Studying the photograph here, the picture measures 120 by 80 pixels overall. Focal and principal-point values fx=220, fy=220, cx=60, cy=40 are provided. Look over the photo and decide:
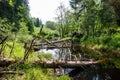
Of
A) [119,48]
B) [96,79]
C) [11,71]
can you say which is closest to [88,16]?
[119,48]

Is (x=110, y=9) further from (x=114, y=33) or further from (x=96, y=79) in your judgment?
(x=96, y=79)

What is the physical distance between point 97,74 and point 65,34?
51.4m

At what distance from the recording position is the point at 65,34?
67562mm

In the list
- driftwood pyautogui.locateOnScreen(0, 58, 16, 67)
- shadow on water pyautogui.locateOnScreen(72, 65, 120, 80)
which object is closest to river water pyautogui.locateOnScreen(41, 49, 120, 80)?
shadow on water pyautogui.locateOnScreen(72, 65, 120, 80)

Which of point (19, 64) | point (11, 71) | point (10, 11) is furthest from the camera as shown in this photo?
point (10, 11)

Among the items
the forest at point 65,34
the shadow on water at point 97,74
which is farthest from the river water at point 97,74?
the forest at point 65,34

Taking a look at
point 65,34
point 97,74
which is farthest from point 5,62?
point 65,34

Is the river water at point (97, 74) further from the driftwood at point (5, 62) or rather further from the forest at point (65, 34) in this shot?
the driftwood at point (5, 62)

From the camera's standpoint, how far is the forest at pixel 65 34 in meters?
12.8

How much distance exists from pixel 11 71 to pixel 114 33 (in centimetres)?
2612

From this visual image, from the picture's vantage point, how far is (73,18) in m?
63.3

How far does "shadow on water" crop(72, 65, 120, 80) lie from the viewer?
1509 centimetres

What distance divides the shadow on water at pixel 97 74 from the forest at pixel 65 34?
108 centimetres

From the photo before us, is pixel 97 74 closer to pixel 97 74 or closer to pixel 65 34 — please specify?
pixel 97 74
